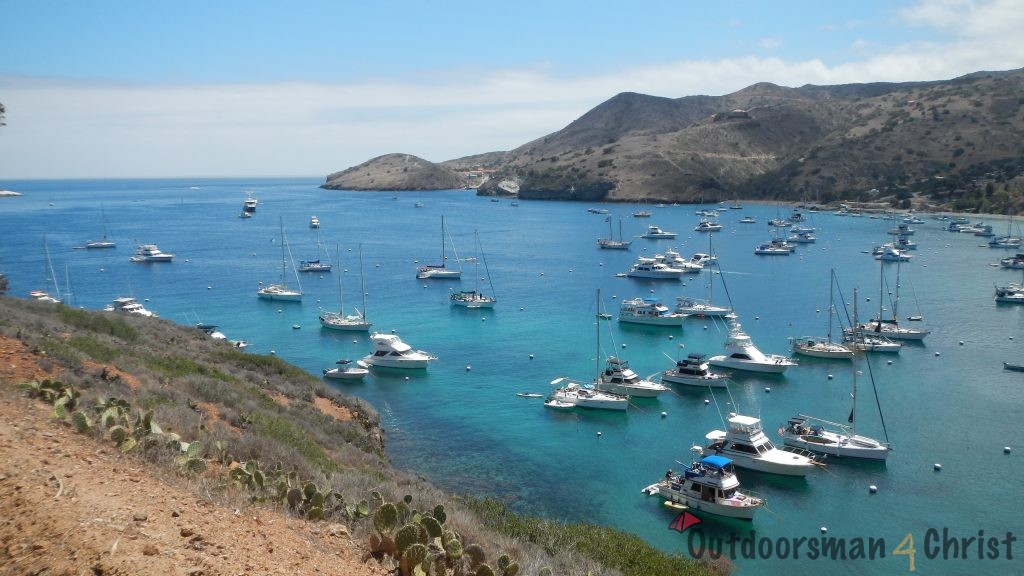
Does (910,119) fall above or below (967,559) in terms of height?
above

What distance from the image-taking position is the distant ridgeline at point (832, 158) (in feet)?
372

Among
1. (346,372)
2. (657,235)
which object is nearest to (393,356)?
(346,372)

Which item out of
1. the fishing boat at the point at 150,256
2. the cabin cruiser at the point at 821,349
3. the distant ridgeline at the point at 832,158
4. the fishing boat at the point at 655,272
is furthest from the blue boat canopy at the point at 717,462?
the distant ridgeline at the point at 832,158

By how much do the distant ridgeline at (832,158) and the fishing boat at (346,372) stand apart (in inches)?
3848

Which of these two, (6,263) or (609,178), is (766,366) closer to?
(6,263)

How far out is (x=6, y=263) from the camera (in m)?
70.6

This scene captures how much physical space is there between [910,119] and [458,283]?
110415 millimetres

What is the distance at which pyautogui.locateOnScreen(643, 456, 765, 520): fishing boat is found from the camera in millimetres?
20531

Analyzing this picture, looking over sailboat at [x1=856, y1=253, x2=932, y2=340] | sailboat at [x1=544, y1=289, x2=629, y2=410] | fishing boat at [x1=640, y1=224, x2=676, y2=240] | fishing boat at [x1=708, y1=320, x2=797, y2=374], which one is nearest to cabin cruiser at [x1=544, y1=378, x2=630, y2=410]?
sailboat at [x1=544, y1=289, x2=629, y2=410]

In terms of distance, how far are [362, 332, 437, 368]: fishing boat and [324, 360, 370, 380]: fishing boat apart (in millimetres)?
843

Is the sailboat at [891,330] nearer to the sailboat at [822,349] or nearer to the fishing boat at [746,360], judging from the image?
the sailboat at [822,349]

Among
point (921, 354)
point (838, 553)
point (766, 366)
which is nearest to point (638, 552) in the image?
point (838, 553)

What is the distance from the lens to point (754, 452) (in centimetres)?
2366

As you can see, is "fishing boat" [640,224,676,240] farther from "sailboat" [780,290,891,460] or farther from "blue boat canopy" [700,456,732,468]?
"blue boat canopy" [700,456,732,468]
